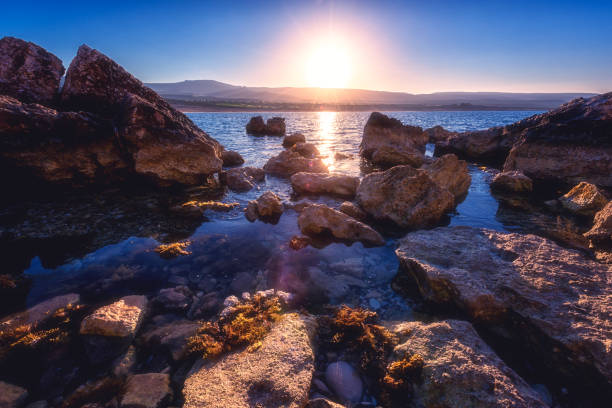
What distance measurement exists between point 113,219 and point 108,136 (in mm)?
4082

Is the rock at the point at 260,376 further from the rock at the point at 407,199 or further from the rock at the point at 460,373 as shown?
the rock at the point at 407,199

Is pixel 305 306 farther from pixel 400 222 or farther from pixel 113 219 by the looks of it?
pixel 113 219

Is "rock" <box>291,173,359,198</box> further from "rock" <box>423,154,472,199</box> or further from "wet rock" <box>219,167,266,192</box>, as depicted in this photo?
"rock" <box>423,154,472,199</box>

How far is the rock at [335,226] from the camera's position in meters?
6.95

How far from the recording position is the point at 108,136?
10039 millimetres

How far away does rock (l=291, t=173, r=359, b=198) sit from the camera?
11.0 m

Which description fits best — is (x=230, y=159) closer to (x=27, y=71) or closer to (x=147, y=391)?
(x=27, y=71)

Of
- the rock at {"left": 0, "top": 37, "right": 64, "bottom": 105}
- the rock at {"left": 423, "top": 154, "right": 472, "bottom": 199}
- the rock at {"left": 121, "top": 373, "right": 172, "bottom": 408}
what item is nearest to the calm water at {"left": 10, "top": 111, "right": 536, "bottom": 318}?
the rock at {"left": 121, "top": 373, "right": 172, "bottom": 408}

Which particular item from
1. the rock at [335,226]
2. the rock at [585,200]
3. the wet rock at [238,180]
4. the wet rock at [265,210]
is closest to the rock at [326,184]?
the wet rock at [238,180]

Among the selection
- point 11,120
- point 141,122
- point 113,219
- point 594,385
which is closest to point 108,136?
point 141,122

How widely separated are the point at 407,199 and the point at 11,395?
8.68 metres

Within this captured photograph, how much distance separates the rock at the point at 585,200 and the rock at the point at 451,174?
327 centimetres

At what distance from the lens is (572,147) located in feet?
39.4

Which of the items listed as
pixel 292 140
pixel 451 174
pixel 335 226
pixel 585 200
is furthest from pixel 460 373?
pixel 292 140
